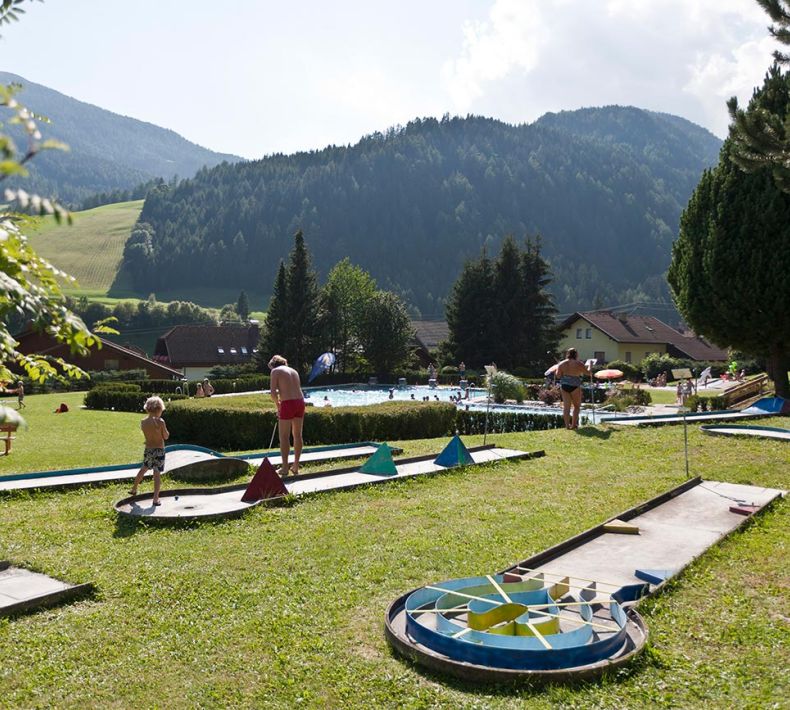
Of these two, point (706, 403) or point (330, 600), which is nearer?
point (330, 600)

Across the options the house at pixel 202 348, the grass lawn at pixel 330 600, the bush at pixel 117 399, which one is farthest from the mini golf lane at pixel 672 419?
the house at pixel 202 348

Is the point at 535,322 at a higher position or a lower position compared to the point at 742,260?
lower

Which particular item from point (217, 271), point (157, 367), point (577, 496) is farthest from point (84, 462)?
point (217, 271)

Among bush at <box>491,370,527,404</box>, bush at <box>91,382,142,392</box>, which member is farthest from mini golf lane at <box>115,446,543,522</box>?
bush at <box>91,382,142,392</box>

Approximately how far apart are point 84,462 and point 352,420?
691 cm

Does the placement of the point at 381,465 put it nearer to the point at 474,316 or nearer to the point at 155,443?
the point at 155,443

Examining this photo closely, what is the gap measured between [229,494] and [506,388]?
2553 centimetres

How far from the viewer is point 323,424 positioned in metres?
20.4

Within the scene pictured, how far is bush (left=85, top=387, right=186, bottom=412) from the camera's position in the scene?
121 feet

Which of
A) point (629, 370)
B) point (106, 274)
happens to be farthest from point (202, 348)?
point (106, 274)

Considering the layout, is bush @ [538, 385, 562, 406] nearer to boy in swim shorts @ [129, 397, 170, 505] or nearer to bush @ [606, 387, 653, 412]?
bush @ [606, 387, 653, 412]

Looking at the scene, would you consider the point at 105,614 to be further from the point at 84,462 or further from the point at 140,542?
the point at 84,462

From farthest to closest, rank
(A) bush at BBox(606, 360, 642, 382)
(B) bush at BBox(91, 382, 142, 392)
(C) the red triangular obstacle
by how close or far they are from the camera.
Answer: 1. (A) bush at BBox(606, 360, 642, 382)
2. (B) bush at BBox(91, 382, 142, 392)
3. (C) the red triangular obstacle

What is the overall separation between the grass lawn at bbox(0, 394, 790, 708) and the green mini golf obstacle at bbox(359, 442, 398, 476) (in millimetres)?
617
